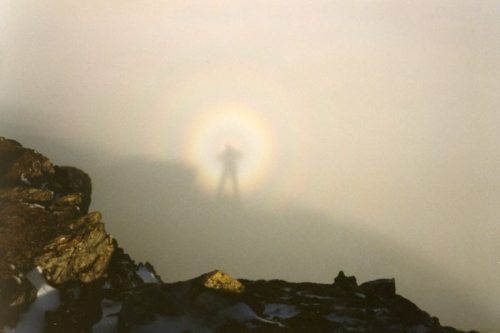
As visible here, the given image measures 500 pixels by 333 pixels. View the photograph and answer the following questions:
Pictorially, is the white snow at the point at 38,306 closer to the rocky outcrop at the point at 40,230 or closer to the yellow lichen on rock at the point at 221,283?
the rocky outcrop at the point at 40,230

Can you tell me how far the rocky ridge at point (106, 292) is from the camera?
19.2m

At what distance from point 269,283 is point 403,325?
744 centimetres

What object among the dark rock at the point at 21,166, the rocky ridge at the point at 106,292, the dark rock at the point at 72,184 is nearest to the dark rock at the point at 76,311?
the rocky ridge at the point at 106,292

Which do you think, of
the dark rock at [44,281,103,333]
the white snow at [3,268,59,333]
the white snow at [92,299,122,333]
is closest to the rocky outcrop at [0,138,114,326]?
the white snow at [3,268,59,333]

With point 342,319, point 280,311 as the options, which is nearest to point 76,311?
point 280,311

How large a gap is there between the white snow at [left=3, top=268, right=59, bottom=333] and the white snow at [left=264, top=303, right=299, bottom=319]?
10091 mm

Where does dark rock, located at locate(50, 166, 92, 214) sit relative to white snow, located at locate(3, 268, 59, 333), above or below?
above

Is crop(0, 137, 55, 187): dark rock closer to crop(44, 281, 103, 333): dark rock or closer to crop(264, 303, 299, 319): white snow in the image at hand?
crop(44, 281, 103, 333): dark rock

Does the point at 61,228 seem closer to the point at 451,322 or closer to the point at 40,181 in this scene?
the point at 40,181

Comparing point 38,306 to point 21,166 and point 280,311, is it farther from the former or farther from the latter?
point 280,311

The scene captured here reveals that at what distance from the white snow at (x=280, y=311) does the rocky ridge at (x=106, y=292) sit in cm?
5

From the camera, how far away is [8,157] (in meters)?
23.4

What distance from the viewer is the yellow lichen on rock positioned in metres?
21.3

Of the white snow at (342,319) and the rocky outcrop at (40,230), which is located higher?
the rocky outcrop at (40,230)
